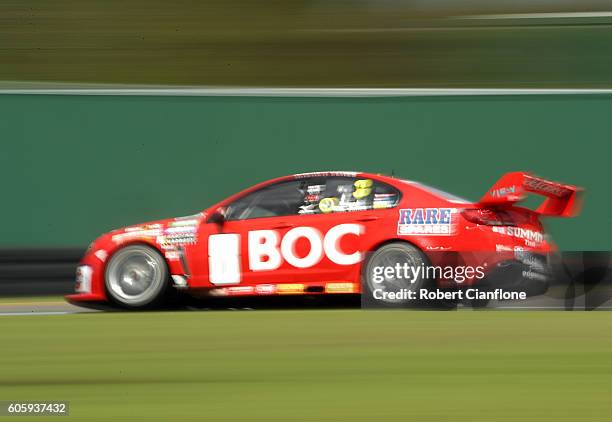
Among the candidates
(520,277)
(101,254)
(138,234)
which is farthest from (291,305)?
(520,277)

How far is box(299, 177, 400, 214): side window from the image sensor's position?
30.9 feet

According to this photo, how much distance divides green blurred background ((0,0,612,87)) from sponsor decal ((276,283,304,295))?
20.8ft

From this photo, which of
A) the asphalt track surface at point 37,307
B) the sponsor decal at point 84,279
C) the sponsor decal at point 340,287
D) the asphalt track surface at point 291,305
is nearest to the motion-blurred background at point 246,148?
the asphalt track surface at point 37,307

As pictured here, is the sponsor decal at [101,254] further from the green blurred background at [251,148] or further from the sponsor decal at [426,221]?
the green blurred background at [251,148]

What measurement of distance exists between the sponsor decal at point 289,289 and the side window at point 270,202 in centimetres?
69

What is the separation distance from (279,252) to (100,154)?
434 centimetres

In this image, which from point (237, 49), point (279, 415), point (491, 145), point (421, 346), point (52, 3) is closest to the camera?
point (279, 415)

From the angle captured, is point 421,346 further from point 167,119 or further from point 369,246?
point 167,119

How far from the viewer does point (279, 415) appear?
4.74 meters

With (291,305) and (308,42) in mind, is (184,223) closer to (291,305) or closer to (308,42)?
(291,305)

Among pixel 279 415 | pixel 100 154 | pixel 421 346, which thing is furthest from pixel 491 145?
pixel 279 415

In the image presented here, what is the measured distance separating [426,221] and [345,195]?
0.83 metres

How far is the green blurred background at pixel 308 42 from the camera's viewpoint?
15469mm

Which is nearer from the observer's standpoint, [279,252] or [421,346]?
[421,346]
